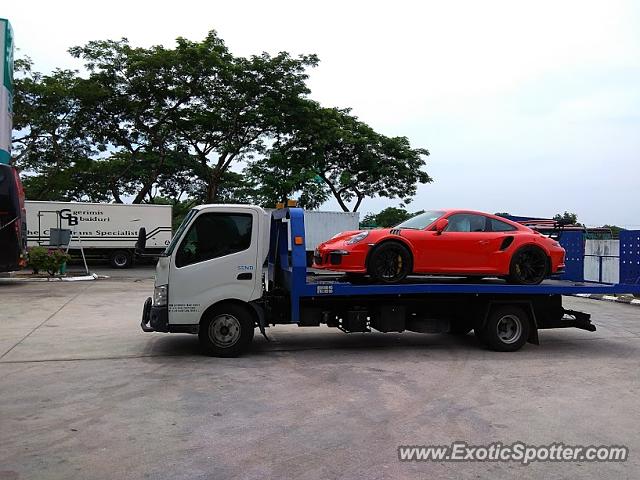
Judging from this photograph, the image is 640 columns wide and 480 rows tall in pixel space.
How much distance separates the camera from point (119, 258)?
27.6 meters

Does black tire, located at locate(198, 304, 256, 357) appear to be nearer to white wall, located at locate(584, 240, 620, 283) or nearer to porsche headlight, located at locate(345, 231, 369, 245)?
porsche headlight, located at locate(345, 231, 369, 245)

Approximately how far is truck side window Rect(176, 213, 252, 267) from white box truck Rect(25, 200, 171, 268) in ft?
64.4

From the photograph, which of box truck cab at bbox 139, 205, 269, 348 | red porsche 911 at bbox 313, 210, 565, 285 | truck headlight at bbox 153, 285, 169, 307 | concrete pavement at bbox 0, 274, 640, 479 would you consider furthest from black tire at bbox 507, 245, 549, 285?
truck headlight at bbox 153, 285, 169, 307

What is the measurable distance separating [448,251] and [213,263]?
3.54 metres

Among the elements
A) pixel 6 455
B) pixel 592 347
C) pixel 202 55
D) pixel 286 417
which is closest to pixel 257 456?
pixel 286 417

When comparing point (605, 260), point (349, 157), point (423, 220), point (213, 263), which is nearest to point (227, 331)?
point (213, 263)

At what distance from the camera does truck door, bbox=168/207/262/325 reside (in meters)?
7.63

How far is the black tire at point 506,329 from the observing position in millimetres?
8664

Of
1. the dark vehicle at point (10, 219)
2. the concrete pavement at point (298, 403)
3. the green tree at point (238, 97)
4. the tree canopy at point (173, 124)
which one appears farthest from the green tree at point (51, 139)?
the concrete pavement at point (298, 403)

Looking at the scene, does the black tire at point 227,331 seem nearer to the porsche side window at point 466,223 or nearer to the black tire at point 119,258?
the porsche side window at point 466,223

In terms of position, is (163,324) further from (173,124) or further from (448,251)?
(173,124)

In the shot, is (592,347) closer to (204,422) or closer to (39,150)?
(204,422)

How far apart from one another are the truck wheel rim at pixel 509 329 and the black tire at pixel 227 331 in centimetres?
393

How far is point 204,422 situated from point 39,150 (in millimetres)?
28379
